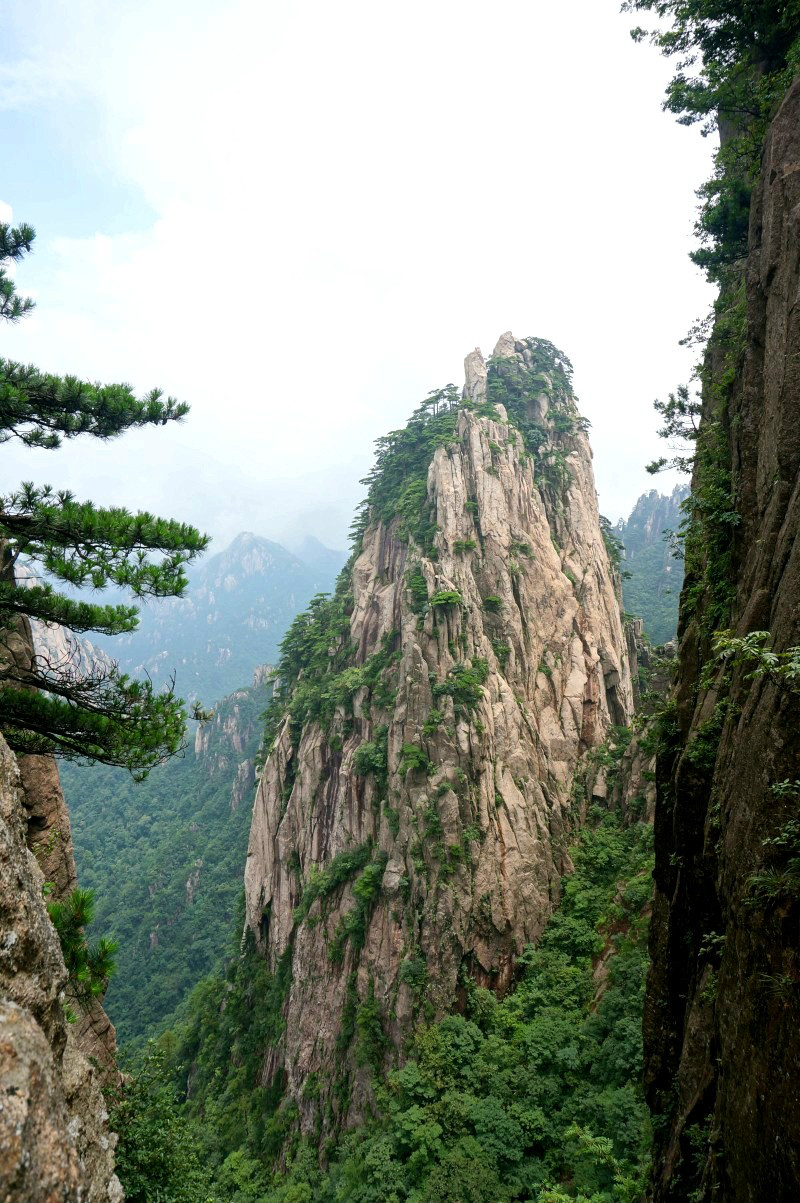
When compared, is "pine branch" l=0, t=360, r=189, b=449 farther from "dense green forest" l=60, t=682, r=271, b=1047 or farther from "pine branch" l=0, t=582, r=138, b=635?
"dense green forest" l=60, t=682, r=271, b=1047

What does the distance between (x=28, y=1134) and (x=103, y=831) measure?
8809 centimetres

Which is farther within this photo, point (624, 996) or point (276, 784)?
point (276, 784)

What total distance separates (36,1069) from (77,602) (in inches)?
188

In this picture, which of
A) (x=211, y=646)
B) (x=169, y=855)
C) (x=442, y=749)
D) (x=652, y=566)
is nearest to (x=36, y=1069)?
(x=442, y=749)

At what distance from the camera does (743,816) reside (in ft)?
16.9

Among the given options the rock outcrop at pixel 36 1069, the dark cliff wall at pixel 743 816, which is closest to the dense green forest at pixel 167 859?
the dark cliff wall at pixel 743 816

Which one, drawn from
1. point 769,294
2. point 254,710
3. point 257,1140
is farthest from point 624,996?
point 254,710

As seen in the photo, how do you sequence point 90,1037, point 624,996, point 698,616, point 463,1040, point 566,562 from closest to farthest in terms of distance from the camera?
point 90,1037
point 698,616
point 624,996
point 463,1040
point 566,562

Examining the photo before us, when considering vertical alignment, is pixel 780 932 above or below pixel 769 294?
below

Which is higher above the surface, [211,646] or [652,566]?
[652,566]

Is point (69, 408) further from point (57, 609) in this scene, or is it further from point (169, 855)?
point (169, 855)

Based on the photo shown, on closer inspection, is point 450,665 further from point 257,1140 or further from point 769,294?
point 257,1140

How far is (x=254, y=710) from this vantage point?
84.1 m

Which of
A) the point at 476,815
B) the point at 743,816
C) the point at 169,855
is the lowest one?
the point at 169,855
